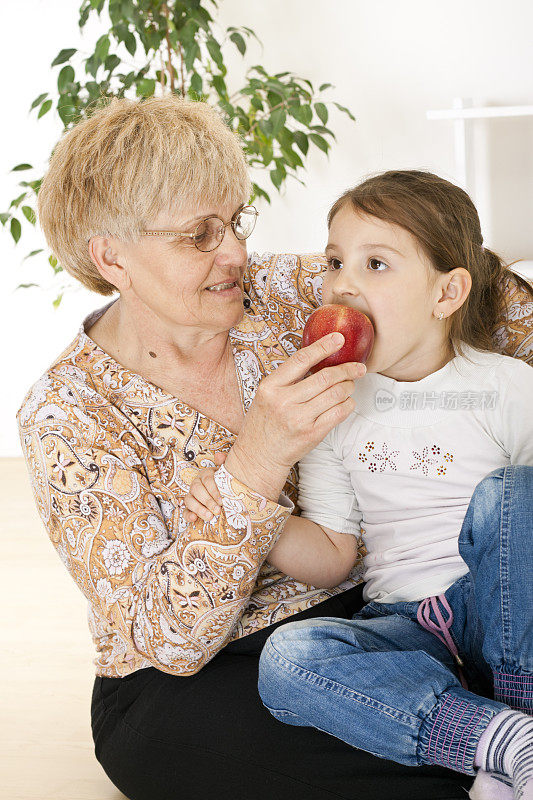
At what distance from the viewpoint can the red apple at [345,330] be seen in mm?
1357

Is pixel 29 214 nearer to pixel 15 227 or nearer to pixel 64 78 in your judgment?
pixel 15 227

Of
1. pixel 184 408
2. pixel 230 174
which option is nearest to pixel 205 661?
pixel 184 408

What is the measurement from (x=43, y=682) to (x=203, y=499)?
101 centimetres

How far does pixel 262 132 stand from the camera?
2.84 meters

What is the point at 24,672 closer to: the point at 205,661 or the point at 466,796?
the point at 205,661

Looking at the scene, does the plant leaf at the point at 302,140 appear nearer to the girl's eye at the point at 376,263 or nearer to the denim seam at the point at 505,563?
the girl's eye at the point at 376,263

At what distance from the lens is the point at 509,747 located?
45.7 inches

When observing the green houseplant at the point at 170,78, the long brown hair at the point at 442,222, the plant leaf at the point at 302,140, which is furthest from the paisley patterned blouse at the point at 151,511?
the plant leaf at the point at 302,140

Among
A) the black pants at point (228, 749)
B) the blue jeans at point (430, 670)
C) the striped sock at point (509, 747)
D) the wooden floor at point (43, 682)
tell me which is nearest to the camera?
the striped sock at point (509, 747)

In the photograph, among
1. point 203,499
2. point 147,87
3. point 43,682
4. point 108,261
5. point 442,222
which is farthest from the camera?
point 147,87

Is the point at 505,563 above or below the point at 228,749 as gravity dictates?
above

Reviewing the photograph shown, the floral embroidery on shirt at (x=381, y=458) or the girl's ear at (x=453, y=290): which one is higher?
the girl's ear at (x=453, y=290)

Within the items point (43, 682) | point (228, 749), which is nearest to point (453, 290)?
point (228, 749)

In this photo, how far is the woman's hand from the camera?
1.28 metres
